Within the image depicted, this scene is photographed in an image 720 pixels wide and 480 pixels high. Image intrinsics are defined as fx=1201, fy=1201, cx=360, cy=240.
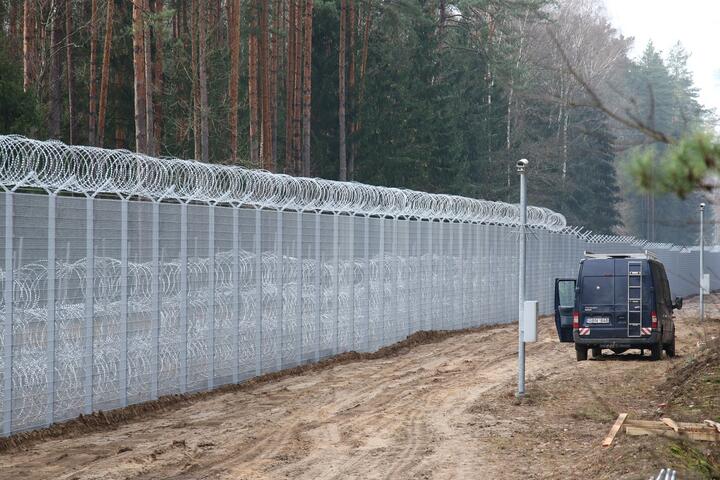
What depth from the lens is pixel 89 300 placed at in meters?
12.7

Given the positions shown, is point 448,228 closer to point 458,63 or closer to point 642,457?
point 642,457

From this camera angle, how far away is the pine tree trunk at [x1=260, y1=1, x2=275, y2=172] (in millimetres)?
39062

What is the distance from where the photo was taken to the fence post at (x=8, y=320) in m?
11.3

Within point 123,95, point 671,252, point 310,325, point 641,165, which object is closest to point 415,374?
point 310,325

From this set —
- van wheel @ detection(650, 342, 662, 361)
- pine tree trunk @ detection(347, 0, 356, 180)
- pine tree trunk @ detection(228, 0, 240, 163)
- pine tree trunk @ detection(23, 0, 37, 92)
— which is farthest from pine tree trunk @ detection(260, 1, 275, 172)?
van wheel @ detection(650, 342, 662, 361)

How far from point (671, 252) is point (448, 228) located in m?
35.0

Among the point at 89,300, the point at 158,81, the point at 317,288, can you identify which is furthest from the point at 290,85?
the point at 89,300

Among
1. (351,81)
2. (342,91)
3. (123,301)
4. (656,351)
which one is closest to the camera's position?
(123,301)

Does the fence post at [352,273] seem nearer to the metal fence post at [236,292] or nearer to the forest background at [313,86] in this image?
the metal fence post at [236,292]

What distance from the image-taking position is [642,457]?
33.9 ft

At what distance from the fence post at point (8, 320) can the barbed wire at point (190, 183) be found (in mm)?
291

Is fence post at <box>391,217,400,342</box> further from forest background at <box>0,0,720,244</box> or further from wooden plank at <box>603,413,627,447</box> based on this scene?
wooden plank at <box>603,413,627,447</box>

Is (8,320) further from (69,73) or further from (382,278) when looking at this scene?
(69,73)

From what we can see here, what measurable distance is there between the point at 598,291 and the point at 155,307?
9.57 m
